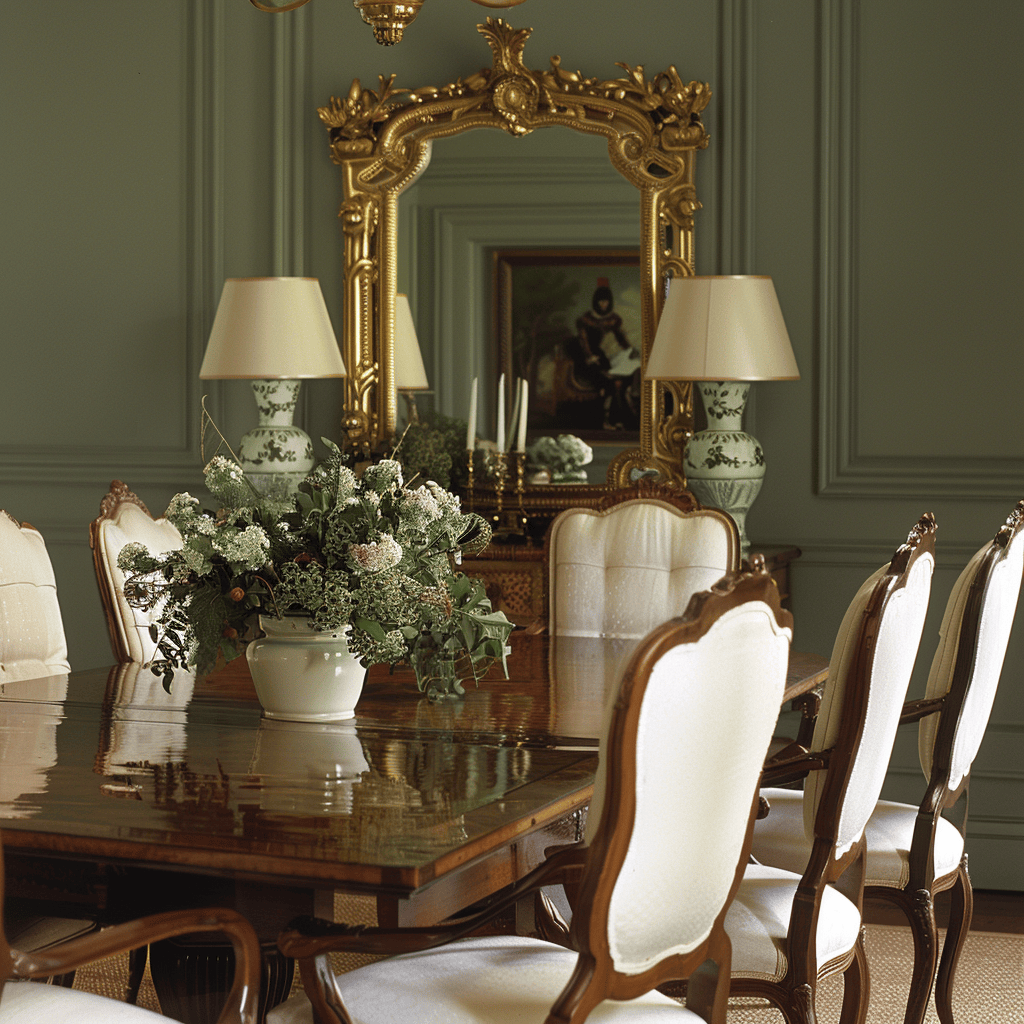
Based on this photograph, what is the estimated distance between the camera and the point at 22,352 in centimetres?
483

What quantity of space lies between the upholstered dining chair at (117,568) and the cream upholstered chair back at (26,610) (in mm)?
123

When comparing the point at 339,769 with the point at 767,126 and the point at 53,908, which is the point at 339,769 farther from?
the point at 767,126

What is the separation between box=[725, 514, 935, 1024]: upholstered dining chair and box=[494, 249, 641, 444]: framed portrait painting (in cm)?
212

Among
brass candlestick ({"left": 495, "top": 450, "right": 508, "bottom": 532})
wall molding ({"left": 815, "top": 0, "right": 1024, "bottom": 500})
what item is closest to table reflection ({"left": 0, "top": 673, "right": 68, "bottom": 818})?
brass candlestick ({"left": 495, "top": 450, "right": 508, "bottom": 532})

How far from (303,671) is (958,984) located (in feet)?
6.00

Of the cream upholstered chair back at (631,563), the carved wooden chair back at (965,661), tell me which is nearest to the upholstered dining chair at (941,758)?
the carved wooden chair back at (965,661)

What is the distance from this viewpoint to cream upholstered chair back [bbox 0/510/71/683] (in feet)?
9.50

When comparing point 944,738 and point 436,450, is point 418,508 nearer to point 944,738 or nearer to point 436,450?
point 944,738

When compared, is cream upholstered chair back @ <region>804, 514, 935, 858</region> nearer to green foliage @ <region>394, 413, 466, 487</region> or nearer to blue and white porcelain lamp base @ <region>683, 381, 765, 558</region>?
blue and white porcelain lamp base @ <region>683, 381, 765, 558</region>

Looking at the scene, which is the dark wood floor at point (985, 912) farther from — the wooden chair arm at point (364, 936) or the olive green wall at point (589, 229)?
the wooden chair arm at point (364, 936)

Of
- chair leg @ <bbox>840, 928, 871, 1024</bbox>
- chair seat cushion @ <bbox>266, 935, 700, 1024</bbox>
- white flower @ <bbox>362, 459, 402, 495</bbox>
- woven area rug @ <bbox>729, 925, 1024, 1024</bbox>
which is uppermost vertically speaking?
white flower @ <bbox>362, 459, 402, 495</bbox>

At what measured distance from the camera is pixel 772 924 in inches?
82.1

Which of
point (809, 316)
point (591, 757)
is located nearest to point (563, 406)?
point (809, 316)

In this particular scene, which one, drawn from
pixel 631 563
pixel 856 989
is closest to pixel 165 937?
pixel 856 989
